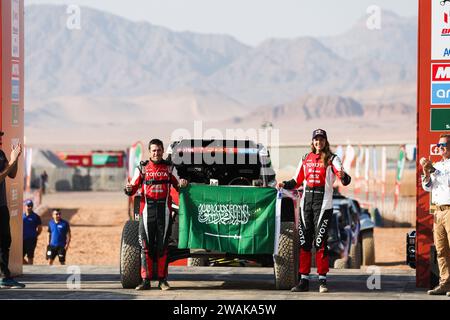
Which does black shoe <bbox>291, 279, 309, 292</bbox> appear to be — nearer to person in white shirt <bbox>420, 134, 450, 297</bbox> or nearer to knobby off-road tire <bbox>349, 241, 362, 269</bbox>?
person in white shirt <bbox>420, 134, 450, 297</bbox>

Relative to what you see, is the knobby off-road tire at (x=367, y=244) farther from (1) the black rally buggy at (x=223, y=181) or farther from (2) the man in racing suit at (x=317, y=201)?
(2) the man in racing suit at (x=317, y=201)

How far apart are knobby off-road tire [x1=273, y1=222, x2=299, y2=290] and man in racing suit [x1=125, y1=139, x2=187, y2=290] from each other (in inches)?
53.2

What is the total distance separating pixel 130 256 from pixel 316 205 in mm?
2306

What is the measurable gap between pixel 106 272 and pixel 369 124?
18456cm

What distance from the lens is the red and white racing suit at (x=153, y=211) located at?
12.8 metres

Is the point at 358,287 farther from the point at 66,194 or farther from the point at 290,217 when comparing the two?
the point at 66,194

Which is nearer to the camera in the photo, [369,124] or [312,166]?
[312,166]

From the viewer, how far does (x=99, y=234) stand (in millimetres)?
35719

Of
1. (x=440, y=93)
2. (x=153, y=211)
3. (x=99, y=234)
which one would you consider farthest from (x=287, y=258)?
(x=99, y=234)

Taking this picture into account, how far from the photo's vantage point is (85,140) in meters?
179

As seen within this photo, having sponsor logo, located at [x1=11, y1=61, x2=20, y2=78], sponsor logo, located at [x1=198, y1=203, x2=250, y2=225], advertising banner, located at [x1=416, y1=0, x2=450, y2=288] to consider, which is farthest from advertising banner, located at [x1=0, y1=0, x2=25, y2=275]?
advertising banner, located at [x1=416, y1=0, x2=450, y2=288]

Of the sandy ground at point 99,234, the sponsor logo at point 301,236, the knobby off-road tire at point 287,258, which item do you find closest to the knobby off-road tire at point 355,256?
A: the sandy ground at point 99,234

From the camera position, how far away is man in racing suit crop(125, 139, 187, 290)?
12812 mm
